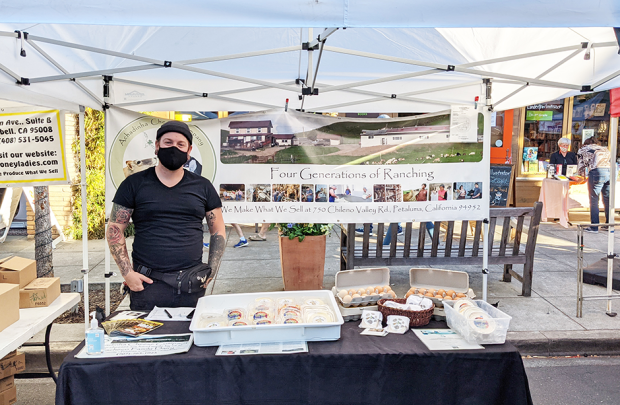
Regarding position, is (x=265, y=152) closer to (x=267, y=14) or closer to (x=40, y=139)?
(x=40, y=139)

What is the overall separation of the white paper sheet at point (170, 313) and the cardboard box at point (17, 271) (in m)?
1.02

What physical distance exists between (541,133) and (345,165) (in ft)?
28.3

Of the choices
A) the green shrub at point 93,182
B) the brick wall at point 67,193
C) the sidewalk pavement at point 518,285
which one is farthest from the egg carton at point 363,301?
the brick wall at point 67,193

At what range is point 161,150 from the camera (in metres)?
3.43

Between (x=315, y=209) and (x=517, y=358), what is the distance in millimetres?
2702

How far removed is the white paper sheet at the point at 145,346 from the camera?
2623 millimetres

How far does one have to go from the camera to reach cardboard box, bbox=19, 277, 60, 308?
338 cm

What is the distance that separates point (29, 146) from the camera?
4.42 meters

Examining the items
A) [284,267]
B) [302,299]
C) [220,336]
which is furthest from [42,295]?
[284,267]

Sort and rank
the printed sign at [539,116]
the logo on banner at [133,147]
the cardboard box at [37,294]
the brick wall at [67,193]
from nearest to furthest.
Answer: the cardboard box at [37,294] < the logo on banner at [133,147] < the brick wall at [67,193] < the printed sign at [539,116]

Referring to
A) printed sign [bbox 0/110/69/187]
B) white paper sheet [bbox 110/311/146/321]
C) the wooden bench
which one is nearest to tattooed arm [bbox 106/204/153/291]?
white paper sheet [bbox 110/311/146/321]

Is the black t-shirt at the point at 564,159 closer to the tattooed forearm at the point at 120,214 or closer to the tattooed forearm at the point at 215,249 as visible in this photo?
the tattooed forearm at the point at 215,249

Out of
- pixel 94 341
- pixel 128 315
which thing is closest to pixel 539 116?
pixel 128 315

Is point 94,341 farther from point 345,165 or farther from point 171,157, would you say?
point 345,165
